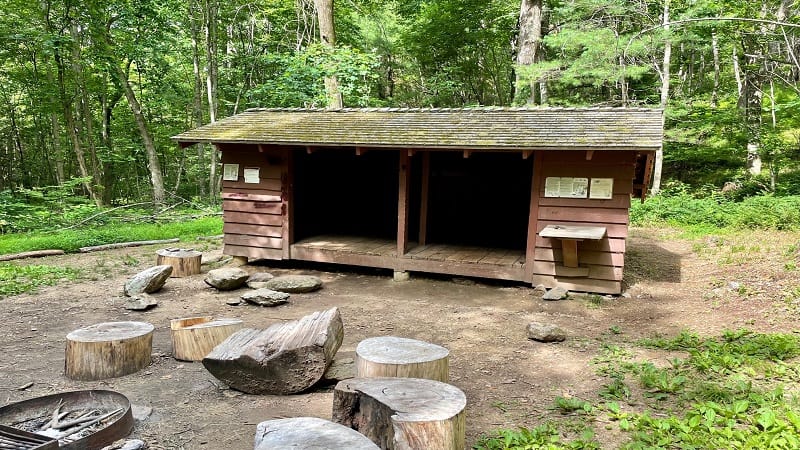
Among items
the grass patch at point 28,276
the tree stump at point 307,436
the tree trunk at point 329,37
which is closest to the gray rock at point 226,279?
the grass patch at point 28,276

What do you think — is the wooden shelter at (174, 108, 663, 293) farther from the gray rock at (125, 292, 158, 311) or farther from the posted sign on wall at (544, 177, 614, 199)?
the gray rock at (125, 292, 158, 311)

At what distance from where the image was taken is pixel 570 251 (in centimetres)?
666

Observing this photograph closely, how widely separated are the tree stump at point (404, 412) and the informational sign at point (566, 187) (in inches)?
180

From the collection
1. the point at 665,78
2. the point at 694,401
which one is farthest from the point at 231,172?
the point at 665,78

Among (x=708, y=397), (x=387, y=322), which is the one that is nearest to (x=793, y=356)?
(x=708, y=397)

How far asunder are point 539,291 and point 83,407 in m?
5.60

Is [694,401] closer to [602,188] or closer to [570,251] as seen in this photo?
[570,251]

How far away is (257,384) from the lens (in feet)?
11.7

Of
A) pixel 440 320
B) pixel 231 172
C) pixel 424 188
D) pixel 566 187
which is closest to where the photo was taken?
pixel 440 320

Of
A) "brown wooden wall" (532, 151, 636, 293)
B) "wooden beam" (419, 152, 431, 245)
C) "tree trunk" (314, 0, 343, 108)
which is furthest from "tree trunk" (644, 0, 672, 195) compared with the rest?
"tree trunk" (314, 0, 343, 108)

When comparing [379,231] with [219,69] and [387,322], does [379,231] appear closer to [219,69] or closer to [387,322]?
[387,322]

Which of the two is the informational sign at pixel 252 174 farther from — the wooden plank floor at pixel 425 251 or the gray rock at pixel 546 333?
the gray rock at pixel 546 333

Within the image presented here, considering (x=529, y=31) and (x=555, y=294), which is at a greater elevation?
(x=529, y=31)

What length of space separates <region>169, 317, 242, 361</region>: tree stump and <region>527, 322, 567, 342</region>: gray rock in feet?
9.64
